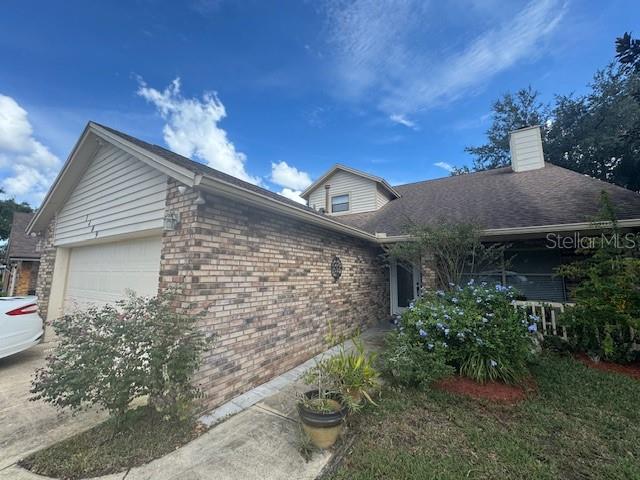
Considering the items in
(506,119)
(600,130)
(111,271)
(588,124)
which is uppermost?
(506,119)

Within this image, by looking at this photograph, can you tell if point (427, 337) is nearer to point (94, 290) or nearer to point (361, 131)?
point (94, 290)

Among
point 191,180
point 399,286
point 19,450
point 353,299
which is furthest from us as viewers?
point 399,286

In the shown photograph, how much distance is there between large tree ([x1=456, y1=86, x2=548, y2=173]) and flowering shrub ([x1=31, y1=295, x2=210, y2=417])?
2165 centimetres

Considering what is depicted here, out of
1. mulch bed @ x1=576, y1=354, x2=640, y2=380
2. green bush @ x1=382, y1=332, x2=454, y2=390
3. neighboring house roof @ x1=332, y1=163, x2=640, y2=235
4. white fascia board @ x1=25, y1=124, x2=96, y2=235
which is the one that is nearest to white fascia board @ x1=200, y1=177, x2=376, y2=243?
green bush @ x1=382, y1=332, x2=454, y2=390

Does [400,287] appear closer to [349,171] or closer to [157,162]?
[349,171]

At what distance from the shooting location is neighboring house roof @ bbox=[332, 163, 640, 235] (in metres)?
6.48

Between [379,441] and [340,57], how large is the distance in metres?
9.12

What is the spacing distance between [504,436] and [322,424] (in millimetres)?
1898

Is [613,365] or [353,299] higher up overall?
[353,299]

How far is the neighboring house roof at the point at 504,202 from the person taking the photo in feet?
21.3

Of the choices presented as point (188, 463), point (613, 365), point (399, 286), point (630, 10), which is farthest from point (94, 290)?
point (630, 10)

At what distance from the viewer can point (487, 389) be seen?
3742 millimetres

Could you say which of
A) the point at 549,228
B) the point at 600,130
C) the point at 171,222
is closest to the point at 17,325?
the point at 171,222

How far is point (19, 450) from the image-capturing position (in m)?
2.70
